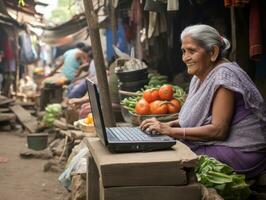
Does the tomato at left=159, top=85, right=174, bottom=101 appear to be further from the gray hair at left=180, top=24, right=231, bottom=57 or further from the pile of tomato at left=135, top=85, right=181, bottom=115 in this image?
the gray hair at left=180, top=24, right=231, bottom=57

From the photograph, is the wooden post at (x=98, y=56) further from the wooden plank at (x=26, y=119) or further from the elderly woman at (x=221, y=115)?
the wooden plank at (x=26, y=119)

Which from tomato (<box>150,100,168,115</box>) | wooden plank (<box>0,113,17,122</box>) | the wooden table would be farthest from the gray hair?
wooden plank (<box>0,113,17,122</box>)

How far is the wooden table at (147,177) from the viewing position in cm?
236

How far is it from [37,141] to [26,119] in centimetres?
334

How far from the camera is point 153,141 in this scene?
2629 mm

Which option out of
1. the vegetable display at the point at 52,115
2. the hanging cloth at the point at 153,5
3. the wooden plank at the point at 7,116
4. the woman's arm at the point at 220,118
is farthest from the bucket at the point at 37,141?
the woman's arm at the point at 220,118

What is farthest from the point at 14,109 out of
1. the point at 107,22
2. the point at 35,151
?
the point at 35,151

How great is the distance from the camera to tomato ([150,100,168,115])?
4887 millimetres

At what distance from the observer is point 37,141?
9.26 m

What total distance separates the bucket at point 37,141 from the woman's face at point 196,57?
6.27 meters

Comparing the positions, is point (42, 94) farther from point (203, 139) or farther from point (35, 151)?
point (203, 139)

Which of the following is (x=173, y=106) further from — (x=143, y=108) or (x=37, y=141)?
(x=37, y=141)

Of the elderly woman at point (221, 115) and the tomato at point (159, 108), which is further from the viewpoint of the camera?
the tomato at point (159, 108)

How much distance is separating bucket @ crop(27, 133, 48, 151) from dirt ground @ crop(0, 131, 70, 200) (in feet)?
1.04
